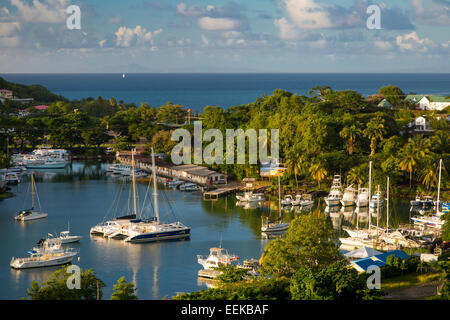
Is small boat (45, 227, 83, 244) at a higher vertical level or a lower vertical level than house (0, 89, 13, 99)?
lower

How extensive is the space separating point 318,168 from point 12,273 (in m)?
21.3

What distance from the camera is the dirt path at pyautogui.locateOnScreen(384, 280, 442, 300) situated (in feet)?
63.3

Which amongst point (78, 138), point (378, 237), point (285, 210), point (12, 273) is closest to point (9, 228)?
point (12, 273)

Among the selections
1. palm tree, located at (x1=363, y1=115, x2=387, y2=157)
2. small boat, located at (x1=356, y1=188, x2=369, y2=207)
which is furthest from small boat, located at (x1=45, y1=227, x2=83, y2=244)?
palm tree, located at (x1=363, y1=115, x2=387, y2=157)

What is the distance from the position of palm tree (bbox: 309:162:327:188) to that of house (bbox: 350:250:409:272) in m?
16.0

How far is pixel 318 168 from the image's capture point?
40.1 metres

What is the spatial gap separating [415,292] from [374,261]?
11.3 ft

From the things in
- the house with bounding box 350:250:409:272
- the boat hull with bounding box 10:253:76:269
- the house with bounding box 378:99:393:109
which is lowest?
the boat hull with bounding box 10:253:76:269

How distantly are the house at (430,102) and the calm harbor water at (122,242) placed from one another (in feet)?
102

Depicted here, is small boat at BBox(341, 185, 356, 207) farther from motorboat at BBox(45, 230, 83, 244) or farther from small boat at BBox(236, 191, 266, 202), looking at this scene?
motorboat at BBox(45, 230, 83, 244)

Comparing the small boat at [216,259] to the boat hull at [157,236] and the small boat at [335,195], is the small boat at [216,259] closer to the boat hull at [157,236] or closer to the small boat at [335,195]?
the boat hull at [157,236]

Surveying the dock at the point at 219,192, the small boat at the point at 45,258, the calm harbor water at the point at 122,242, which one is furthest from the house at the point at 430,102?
the small boat at the point at 45,258
